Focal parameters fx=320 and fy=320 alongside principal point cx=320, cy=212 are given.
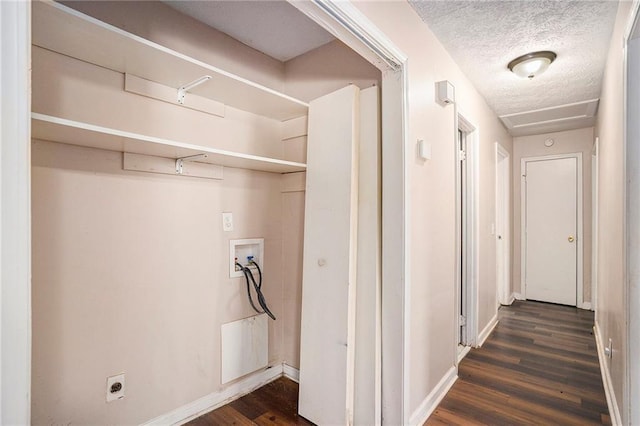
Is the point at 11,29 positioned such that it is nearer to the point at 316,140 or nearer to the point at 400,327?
the point at 316,140

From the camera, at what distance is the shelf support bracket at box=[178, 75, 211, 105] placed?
5.78 feet

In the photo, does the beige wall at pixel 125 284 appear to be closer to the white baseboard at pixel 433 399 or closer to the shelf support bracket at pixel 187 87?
the shelf support bracket at pixel 187 87

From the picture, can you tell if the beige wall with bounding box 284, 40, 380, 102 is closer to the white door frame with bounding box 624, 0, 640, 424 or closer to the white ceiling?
the white ceiling

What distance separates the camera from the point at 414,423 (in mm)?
1910

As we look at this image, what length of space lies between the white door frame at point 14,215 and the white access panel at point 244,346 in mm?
1627

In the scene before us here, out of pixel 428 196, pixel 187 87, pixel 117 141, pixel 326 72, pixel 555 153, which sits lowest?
pixel 428 196

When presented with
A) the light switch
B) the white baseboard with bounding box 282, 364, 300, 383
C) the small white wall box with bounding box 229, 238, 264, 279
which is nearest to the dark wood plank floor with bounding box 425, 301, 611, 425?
the white baseboard with bounding box 282, 364, 300, 383

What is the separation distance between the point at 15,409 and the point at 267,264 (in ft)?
6.19

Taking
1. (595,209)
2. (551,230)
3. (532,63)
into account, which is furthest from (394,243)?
(551,230)

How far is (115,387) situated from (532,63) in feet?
11.4

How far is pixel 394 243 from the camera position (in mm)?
1795

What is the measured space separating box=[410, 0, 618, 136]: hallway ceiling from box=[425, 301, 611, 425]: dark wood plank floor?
2479 millimetres

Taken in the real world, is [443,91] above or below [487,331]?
above

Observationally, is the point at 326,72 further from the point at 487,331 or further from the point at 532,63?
the point at 487,331
